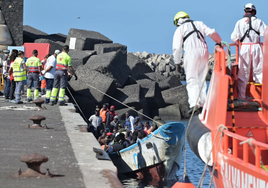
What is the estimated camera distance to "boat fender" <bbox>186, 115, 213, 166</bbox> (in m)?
6.36

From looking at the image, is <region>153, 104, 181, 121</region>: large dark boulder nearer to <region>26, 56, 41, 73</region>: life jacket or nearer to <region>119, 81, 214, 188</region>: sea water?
<region>119, 81, 214, 188</region>: sea water

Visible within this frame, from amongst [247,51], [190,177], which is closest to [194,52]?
[247,51]

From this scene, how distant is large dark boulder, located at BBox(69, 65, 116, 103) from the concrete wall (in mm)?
7788

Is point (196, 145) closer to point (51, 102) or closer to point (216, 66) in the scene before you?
point (216, 66)

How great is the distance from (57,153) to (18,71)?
8.07 metres

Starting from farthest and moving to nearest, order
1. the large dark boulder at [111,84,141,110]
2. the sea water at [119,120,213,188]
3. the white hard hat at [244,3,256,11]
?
1. the large dark boulder at [111,84,141,110]
2. the sea water at [119,120,213,188]
3. the white hard hat at [244,3,256,11]

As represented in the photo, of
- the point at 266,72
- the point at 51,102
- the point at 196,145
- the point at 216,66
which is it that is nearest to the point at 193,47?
the point at 216,66

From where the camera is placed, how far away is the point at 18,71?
46.6 ft

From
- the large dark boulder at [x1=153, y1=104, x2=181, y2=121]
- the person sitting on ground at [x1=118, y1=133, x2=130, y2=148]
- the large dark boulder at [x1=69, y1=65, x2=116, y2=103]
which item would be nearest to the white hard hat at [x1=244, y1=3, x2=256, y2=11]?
the person sitting on ground at [x1=118, y1=133, x2=130, y2=148]

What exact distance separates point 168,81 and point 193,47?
31.7 metres

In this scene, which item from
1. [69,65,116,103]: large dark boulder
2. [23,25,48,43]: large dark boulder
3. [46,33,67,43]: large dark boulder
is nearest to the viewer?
[69,65,116,103]: large dark boulder

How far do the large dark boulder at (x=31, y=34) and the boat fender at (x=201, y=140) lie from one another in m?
35.0

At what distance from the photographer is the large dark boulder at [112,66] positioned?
99.2 feet

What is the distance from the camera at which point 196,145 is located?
262 inches
